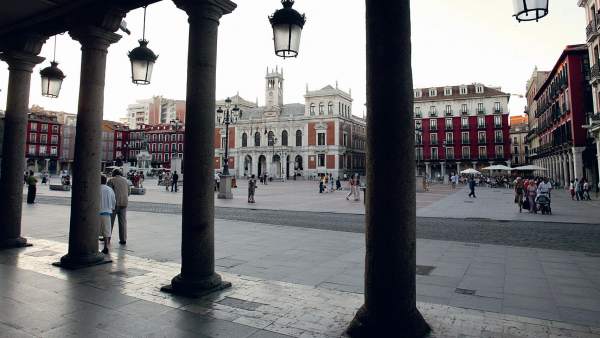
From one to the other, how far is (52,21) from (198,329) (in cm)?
503

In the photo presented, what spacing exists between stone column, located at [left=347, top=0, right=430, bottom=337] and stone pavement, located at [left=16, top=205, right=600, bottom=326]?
56.5 inches

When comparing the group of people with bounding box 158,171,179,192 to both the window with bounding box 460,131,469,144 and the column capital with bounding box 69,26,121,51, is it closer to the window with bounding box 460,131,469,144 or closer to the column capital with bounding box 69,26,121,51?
the column capital with bounding box 69,26,121,51

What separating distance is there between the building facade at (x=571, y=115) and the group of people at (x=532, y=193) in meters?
15.6

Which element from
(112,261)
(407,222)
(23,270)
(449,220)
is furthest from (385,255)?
(449,220)

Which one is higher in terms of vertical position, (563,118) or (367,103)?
(563,118)

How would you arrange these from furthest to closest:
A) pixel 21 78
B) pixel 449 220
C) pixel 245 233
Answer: pixel 449 220
pixel 245 233
pixel 21 78

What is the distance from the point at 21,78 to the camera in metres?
5.94

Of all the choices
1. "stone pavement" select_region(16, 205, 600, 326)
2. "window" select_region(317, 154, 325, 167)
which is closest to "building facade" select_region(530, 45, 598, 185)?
"stone pavement" select_region(16, 205, 600, 326)

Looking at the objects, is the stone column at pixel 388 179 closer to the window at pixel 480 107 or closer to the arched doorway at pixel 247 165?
the window at pixel 480 107

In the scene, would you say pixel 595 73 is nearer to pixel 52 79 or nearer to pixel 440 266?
pixel 440 266

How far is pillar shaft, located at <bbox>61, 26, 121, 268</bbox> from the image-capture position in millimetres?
4832

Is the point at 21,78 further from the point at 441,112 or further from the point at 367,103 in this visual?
the point at 441,112

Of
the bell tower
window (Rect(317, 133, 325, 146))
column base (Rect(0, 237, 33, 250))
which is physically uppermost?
the bell tower

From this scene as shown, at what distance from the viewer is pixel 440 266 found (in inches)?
212
